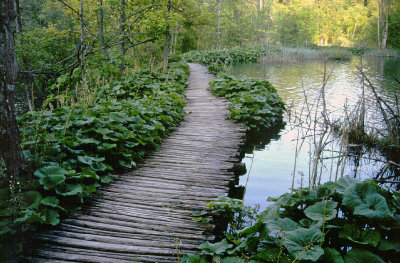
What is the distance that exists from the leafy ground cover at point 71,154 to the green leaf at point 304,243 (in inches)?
78.3

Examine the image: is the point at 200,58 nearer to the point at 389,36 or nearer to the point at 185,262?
the point at 185,262

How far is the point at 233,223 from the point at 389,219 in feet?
5.19

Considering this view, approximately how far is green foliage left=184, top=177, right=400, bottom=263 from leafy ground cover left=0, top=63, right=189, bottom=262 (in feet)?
4.57

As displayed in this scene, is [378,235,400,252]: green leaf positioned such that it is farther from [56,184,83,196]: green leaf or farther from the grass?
the grass

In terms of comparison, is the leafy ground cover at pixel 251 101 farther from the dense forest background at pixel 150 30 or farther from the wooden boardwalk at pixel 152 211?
the dense forest background at pixel 150 30

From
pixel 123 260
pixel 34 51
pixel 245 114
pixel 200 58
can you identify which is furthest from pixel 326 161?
pixel 200 58

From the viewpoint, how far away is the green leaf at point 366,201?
213 cm

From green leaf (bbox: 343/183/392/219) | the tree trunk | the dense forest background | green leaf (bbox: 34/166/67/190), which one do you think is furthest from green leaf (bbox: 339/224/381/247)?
the dense forest background

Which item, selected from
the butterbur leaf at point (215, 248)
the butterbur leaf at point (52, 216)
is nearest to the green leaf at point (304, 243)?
the butterbur leaf at point (215, 248)

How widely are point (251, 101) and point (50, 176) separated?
5490 mm

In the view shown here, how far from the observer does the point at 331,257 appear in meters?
2.05

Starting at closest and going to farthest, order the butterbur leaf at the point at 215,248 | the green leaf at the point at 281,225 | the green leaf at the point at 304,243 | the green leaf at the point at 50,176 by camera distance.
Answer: the green leaf at the point at 304,243, the green leaf at the point at 281,225, the butterbur leaf at the point at 215,248, the green leaf at the point at 50,176

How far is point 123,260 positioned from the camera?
2.46m

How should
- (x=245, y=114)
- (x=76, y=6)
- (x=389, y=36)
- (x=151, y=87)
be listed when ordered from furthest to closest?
(x=389, y=36)
(x=76, y=6)
(x=151, y=87)
(x=245, y=114)
